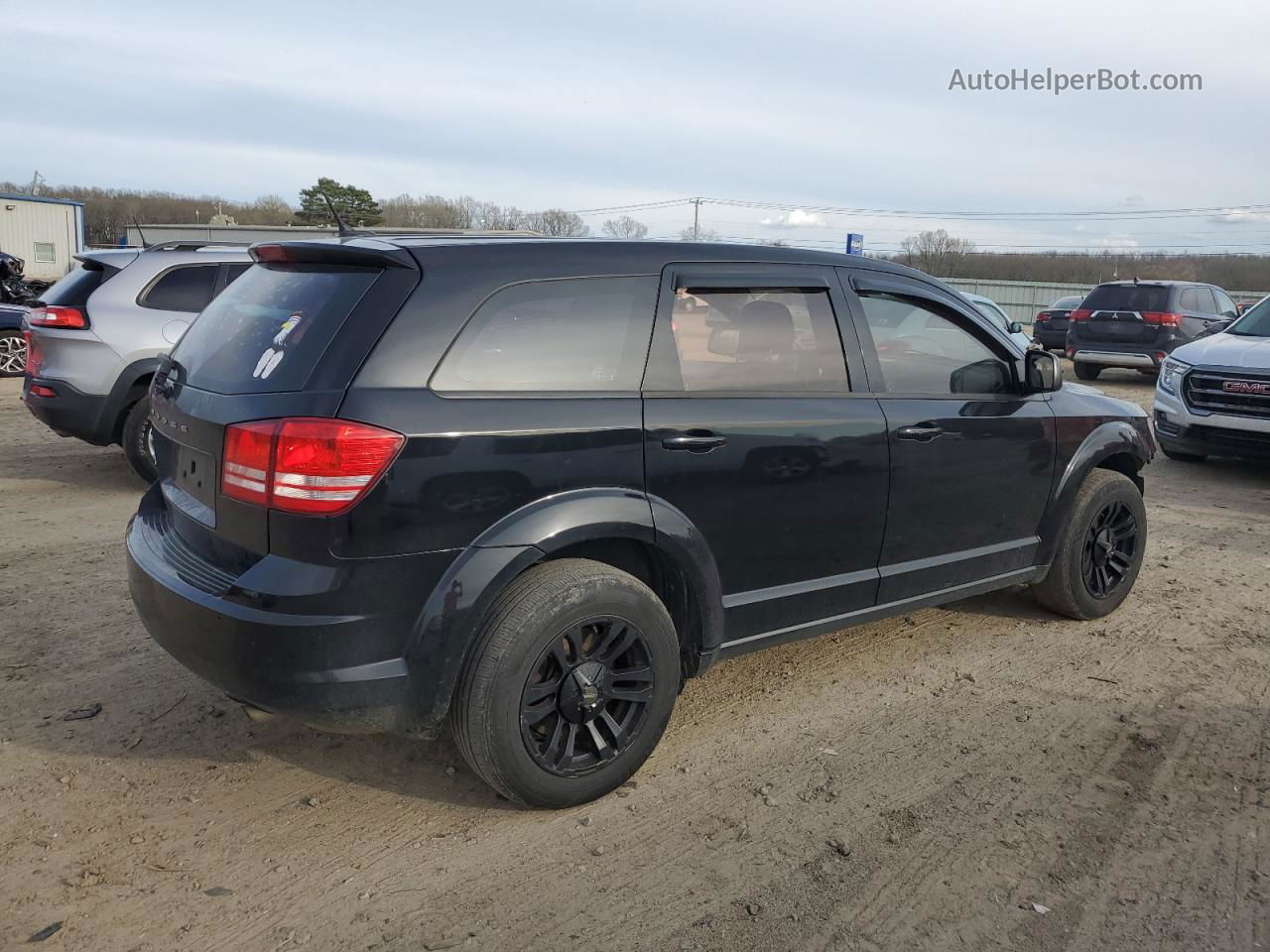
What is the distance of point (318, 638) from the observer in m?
2.72

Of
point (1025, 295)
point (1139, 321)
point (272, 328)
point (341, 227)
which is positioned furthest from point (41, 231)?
point (272, 328)

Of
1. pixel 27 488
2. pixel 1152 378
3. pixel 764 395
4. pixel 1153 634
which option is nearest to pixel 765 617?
pixel 764 395

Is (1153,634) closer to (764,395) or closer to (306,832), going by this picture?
(764,395)

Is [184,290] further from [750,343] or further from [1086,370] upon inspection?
[1086,370]

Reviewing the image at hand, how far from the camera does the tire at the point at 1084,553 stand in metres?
4.77

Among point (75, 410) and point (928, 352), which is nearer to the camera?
point (928, 352)

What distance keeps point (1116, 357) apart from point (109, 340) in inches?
580

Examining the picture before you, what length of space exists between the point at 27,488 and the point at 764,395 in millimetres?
6207

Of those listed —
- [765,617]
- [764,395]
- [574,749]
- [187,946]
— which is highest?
[764,395]

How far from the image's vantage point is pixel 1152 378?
18.4 metres

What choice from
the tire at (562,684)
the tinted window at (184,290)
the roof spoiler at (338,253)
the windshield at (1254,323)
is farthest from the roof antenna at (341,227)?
the windshield at (1254,323)

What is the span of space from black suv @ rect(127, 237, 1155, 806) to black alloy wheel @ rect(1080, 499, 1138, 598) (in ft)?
3.72

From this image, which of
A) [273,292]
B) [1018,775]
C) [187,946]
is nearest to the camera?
[187,946]

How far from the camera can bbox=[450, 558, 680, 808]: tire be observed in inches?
115
